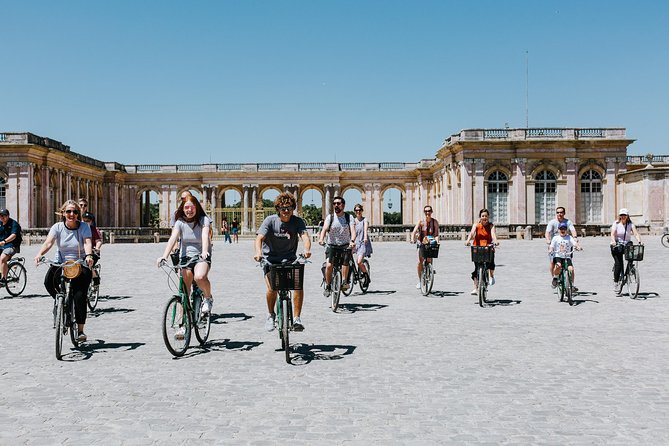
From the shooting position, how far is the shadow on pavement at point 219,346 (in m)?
6.93

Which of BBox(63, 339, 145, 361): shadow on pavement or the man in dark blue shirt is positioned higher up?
the man in dark blue shirt

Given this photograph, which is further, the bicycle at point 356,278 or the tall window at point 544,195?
the tall window at point 544,195

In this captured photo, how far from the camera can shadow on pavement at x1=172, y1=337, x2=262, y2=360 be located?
22.7ft

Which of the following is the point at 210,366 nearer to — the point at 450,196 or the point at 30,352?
the point at 30,352

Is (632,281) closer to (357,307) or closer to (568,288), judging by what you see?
(568,288)

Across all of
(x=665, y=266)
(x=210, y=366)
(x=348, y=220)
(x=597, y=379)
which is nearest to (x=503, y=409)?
(x=597, y=379)

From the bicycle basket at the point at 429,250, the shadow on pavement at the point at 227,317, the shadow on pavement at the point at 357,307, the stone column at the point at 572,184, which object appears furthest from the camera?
the stone column at the point at 572,184

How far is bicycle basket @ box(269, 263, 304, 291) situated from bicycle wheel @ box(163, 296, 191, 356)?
100 cm

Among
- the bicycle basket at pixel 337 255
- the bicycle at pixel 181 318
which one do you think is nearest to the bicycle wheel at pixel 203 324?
the bicycle at pixel 181 318

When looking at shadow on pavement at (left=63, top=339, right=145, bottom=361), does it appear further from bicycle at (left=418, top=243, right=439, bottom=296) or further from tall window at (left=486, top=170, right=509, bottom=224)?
tall window at (left=486, top=170, right=509, bottom=224)

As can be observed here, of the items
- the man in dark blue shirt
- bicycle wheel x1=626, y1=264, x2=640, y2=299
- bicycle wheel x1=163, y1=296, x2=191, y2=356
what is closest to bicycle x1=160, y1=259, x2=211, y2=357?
bicycle wheel x1=163, y1=296, x2=191, y2=356

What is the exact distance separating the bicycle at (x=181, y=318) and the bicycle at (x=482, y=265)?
4.68 meters

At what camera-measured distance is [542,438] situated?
4195 mm

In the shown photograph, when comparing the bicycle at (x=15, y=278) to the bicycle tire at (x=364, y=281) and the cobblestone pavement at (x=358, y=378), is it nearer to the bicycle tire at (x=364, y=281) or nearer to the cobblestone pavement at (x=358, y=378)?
the cobblestone pavement at (x=358, y=378)
